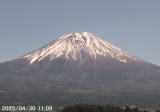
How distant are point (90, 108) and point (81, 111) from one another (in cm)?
385

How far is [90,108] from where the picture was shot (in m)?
123

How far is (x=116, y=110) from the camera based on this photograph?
110 metres

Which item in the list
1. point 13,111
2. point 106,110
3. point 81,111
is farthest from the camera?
point 13,111

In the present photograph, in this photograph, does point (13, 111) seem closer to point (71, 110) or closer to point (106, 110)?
point (71, 110)

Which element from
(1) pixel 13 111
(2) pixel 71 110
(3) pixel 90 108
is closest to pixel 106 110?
(3) pixel 90 108

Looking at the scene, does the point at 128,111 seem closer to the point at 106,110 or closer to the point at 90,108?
the point at 106,110

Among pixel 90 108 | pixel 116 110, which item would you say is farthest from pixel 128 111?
pixel 90 108

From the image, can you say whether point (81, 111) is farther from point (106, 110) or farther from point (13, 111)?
point (13, 111)

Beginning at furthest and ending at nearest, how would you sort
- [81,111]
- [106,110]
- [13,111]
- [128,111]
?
[13,111] → [81,111] → [106,110] → [128,111]

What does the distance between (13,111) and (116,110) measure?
10143 centimetres

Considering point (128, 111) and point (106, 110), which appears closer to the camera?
point (128, 111)

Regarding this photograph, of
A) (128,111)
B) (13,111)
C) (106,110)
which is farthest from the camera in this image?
(13,111)

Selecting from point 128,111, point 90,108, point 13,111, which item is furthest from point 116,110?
point 13,111

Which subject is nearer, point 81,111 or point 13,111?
point 81,111
